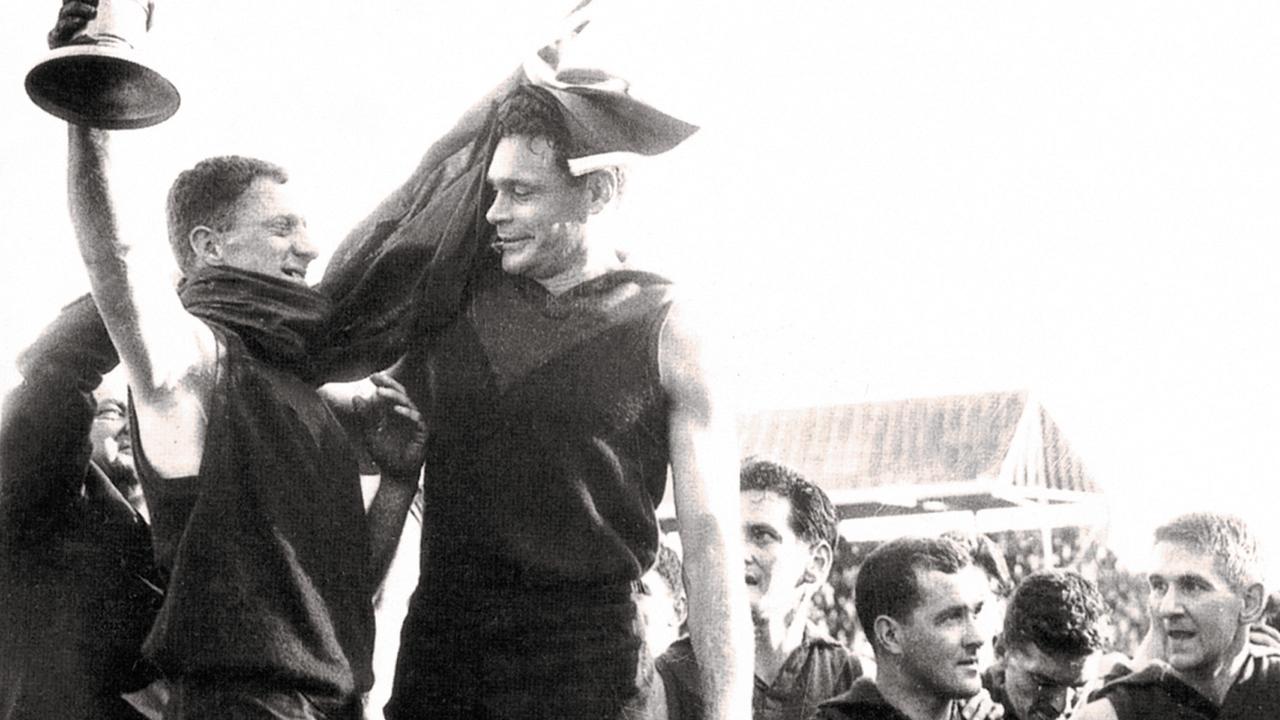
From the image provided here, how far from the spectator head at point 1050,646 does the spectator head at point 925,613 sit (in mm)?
83

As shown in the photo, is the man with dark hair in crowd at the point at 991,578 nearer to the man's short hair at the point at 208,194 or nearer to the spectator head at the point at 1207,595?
the spectator head at the point at 1207,595

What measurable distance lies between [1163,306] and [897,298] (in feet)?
2.14

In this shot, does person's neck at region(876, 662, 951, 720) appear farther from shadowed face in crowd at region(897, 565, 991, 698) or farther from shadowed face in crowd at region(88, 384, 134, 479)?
shadowed face in crowd at region(88, 384, 134, 479)

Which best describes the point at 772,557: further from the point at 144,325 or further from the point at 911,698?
the point at 144,325

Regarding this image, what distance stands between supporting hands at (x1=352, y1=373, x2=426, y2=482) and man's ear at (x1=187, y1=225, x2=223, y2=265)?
0.49 meters

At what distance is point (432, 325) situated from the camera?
14.8 ft

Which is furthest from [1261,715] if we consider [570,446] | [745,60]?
[745,60]

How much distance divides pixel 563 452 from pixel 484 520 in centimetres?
25

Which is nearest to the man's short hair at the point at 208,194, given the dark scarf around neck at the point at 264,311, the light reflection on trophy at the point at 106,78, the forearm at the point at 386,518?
the dark scarf around neck at the point at 264,311

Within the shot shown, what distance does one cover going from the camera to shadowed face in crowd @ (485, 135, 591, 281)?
14.6 ft

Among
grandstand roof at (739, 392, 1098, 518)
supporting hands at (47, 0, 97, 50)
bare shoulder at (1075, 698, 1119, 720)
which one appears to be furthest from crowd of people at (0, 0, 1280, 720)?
supporting hands at (47, 0, 97, 50)

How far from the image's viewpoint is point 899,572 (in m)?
4.34

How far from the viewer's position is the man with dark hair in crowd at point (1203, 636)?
427cm

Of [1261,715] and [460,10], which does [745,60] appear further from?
[1261,715]
